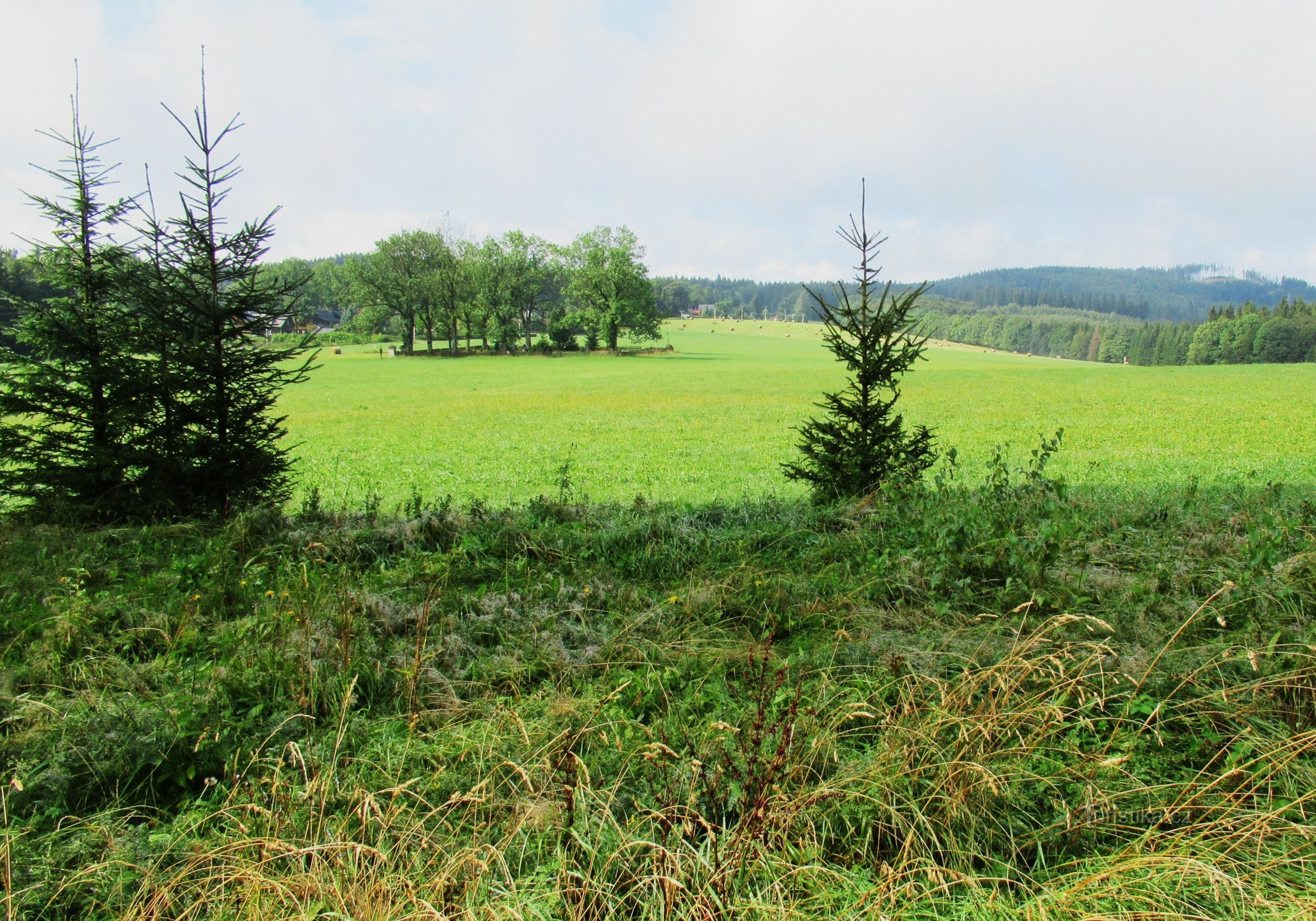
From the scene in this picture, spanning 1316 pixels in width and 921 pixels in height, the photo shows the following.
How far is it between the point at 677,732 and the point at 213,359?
6832mm

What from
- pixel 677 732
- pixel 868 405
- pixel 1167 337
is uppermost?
pixel 1167 337

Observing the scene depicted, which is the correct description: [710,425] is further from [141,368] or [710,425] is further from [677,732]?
[677,732]

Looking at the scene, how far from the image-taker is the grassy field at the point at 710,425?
13.9 metres

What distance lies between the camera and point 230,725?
3.63 m

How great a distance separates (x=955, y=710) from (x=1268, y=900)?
126 centimetres

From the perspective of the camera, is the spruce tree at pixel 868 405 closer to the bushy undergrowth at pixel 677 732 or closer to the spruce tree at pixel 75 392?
the bushy undergrowth at pixel 677 732

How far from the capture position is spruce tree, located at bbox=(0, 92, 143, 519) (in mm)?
7414

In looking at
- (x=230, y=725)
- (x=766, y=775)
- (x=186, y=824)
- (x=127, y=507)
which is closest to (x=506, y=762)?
(x=766, y=775)

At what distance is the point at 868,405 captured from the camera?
27.5 feet

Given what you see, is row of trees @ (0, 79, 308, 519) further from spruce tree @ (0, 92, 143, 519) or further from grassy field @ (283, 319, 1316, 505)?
→ grassy field @ (283, 319, 1316, 505)

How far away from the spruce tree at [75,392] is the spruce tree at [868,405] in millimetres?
7574

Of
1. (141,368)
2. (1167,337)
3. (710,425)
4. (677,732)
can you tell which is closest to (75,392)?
(141,368)

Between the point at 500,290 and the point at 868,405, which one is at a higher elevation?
the point at 500,290

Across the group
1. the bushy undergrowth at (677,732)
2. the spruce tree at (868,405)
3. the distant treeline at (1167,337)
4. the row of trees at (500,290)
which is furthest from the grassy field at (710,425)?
the distant treeline at (1167,337)
